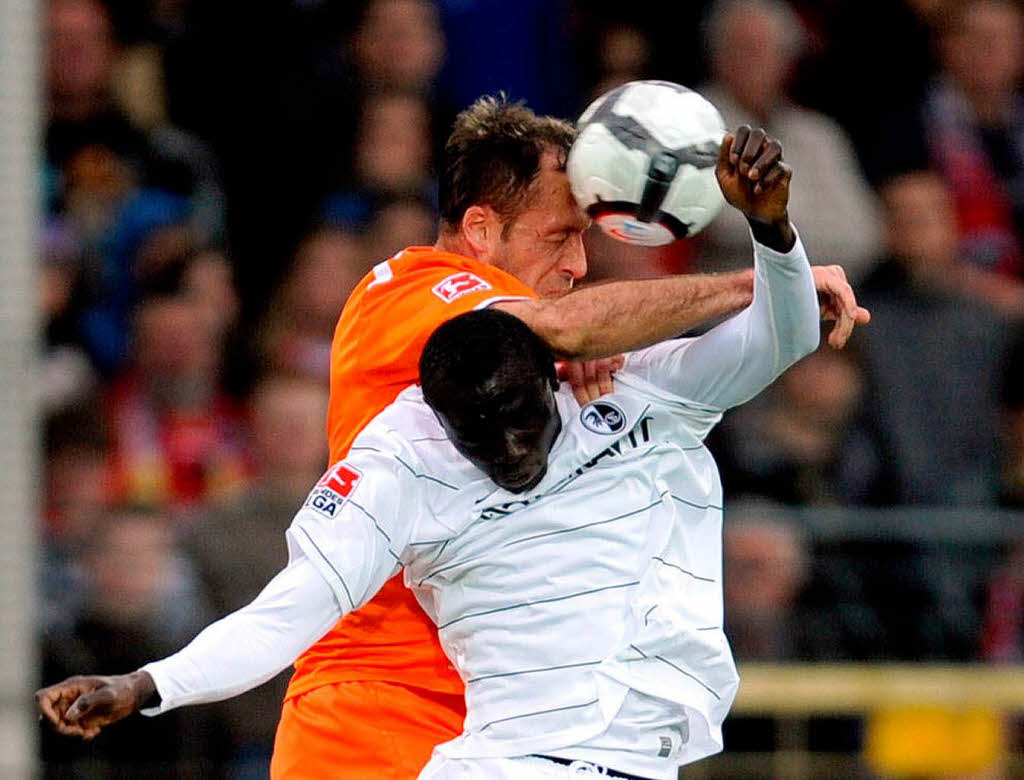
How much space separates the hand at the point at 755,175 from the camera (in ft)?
12.2

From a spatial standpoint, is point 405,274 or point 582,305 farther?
point 405,274

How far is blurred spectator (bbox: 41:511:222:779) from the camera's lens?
22.1 feet

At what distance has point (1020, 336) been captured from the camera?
8188 mm

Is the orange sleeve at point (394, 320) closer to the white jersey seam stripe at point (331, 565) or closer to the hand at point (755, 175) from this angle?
the white jersey seam stripe at point (331, 565)

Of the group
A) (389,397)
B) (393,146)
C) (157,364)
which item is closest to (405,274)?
(389,397)

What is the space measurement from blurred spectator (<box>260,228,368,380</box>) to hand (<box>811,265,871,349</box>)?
3611 mm

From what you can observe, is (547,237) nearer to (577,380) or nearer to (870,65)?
(577,380)

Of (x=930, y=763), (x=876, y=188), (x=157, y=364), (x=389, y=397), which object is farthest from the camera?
(x=876, y=188)

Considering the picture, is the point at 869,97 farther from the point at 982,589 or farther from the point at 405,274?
the point at 405,274

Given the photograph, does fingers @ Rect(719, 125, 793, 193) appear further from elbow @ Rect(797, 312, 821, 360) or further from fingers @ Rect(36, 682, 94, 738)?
fingers @ Rect(36, 682, 94, 738)

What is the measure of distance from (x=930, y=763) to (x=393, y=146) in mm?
2918

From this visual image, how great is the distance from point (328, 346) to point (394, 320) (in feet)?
11.2

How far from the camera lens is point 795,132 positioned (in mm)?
8273

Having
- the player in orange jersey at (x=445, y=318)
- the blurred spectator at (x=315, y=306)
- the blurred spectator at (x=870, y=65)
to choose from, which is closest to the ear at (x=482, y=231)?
the player in orange jersey at (x=445, y=318)
